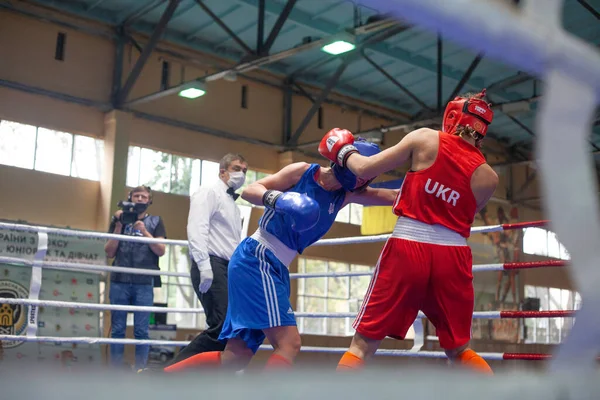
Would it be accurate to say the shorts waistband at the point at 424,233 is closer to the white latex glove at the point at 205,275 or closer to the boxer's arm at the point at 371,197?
the boxer's arm at the point at 371,197

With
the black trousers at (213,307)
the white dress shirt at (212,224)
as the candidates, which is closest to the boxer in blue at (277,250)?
the black trousers at (213,307)

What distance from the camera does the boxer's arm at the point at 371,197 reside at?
9.06ft

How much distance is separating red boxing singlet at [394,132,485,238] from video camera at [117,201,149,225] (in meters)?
3.04

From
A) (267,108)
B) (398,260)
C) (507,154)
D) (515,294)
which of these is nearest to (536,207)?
(507,154)

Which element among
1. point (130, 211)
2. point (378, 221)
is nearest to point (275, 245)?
point (130, 211)

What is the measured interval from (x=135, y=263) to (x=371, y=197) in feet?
8.67

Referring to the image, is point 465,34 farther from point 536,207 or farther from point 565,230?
point 536,207

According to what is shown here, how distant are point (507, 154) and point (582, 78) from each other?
16291mm

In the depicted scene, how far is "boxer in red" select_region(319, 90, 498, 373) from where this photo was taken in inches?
89.1

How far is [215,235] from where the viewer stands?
372 cm

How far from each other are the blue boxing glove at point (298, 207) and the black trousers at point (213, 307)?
1.10m

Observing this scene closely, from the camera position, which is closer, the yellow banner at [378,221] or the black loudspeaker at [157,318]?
the black loudspeaker at [157,318]

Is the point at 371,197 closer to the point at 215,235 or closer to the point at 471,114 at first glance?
the point at 471,114

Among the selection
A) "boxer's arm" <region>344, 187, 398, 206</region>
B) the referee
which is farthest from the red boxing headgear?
the referee
